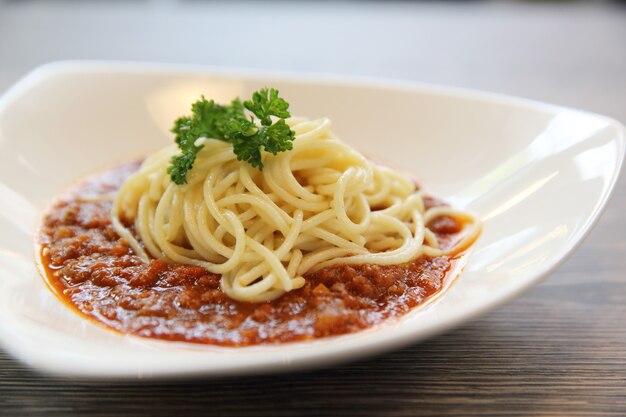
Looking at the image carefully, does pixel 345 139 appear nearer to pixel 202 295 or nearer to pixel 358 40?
pixel 202 295

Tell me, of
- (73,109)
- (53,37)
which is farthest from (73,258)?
(53,37)

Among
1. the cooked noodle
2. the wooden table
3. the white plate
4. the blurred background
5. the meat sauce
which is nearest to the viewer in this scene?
the white plate

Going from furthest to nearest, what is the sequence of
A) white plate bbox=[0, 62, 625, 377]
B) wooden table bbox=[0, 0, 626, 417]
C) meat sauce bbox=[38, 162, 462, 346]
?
meat sauce bbox=[38, 162, 462, 346]
wooden table bbox=[0, 0, 626, 417]
white plate bbox=[0, 62, 625, 377]

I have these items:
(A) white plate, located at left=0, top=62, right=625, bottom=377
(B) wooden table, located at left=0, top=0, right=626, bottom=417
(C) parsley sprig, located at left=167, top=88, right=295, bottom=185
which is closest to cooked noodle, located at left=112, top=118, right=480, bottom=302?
(C) parsley sprig, located at left=167, top=88, right=295, bottom=185

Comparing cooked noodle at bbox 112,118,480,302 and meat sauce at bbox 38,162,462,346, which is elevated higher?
cooked noodle at bbox 112,118,480,302

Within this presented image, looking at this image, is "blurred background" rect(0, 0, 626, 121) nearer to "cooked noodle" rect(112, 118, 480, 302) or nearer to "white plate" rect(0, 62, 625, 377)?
"white plate" rect(0, 62, 625, 377)

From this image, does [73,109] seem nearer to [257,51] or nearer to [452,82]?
[257,51]

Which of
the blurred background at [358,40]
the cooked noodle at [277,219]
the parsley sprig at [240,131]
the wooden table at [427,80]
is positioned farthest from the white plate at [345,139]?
the blurred background at [358,40]
